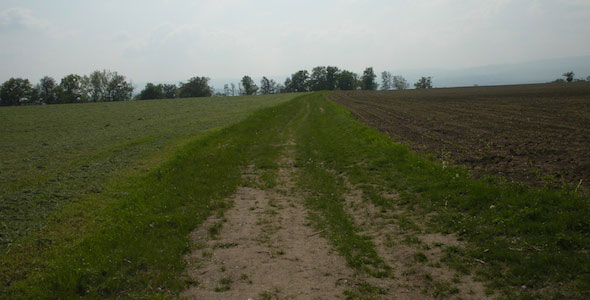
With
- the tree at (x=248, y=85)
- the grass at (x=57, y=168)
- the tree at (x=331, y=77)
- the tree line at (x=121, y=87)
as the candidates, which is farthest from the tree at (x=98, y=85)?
the grass at (x=57, y=168)

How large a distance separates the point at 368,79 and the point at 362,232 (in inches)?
7043

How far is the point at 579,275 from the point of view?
4992 mm

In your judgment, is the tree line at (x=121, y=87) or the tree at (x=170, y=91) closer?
the tree line at (x=121, y=87)

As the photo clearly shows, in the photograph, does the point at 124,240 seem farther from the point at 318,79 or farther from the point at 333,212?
the point at 318,79

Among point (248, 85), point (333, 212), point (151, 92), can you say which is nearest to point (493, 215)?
point (333, 212)

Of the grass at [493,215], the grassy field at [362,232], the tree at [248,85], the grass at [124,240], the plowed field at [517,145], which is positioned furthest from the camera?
the tree at [248,85]

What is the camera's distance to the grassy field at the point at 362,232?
5402 mm

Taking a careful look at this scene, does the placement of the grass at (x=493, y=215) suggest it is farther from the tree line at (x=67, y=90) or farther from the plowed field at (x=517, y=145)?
the tree line at (x=67, y=90)

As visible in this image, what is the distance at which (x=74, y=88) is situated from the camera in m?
120

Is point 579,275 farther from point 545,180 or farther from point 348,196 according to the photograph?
point 348,196

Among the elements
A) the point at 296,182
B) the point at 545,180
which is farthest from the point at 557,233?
the point at 296,182

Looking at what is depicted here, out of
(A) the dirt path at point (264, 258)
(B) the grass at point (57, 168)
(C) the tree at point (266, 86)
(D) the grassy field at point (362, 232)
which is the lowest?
(A) the dirt path at point (264, 258)

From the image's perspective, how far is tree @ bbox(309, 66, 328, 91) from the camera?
157625 millimetres

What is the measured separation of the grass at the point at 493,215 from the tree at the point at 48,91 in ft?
428
